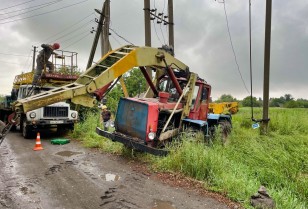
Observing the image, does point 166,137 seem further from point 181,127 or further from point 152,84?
point 152,84

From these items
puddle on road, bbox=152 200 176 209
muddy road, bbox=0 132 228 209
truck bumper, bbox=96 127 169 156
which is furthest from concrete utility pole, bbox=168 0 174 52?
puddle on road, bbox=152 200 176 209

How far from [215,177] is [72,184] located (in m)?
3.08

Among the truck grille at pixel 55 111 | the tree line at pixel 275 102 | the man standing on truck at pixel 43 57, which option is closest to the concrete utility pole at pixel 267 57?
the truck grille at pixel 55 111

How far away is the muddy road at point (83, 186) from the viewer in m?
5.25

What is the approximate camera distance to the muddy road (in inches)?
207

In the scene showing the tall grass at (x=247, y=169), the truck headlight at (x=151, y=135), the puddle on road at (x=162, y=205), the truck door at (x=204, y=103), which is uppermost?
the truck door at (x=204, y=103)

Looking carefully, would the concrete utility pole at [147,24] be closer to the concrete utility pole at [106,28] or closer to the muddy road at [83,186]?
the concrete utility pole at [106,28]

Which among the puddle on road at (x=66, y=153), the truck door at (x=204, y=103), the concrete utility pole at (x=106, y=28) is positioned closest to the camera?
the puddle on road at (x=66, y=153)

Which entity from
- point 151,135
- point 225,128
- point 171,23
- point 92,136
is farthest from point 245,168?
point 171,23

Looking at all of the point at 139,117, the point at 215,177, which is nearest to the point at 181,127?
the point at 139,117

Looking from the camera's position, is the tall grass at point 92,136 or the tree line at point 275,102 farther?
the tree line at point 275,102

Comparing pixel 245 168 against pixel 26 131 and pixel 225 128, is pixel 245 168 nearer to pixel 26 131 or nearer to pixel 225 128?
pixel 225 128

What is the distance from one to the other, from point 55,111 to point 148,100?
5.98 metres

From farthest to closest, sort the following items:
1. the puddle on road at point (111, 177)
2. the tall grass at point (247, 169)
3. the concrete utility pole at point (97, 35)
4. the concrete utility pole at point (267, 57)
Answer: the concrete utility pole at point (97, 35) → the concrete utility pole at point (267, 57) → the puddle on road at point (111, 177) → the tall grass at point (247, 169)
